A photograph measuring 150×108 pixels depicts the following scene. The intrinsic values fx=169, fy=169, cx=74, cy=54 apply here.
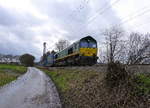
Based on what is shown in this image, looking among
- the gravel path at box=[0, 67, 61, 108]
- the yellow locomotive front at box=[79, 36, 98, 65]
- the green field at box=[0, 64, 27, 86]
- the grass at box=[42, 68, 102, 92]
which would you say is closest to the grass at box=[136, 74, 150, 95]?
the grass at box=[42, 68, 102, 92]

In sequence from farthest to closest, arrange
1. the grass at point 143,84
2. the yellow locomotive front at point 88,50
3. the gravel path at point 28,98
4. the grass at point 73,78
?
1. the yellow locomotive front at point 88,50
2. the grass at point 73,78
3. the gravel path at point 28,98
4. the grass at point 143,84

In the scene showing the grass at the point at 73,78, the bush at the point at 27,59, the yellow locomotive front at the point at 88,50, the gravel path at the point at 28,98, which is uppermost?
the bush at the point at 27,59

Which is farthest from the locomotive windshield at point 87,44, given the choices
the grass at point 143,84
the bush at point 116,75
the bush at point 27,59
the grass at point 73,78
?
the bush at point 27,59

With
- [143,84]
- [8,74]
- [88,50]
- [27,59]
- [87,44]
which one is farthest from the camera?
[27,59]

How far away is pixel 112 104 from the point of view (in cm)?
570

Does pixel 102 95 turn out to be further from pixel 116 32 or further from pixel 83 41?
pixel 116 32

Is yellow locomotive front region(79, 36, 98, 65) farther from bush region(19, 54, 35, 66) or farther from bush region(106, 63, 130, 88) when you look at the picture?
bush region(19, 54, 35, 66)

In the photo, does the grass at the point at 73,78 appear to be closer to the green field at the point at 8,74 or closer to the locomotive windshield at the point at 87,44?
the locomotive windshield at the point at 87,44

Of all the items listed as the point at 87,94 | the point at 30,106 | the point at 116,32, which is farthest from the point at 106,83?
the point at 116,32

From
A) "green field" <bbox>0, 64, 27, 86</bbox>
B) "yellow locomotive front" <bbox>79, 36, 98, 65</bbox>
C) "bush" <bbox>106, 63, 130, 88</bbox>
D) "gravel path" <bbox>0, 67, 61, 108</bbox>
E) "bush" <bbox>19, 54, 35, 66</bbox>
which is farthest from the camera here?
"bush" <bbox>19, 54, 35, 66</bbox>

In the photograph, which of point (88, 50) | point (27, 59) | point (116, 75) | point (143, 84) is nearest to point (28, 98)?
point (116, 75)

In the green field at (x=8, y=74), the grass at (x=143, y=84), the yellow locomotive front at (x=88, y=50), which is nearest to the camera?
the grass at (x=143, y=84)

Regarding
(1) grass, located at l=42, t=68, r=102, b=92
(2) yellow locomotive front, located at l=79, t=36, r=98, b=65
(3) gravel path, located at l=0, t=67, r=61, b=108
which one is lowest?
(3) gravel path, located at l=0, t=67, r=61, b=108

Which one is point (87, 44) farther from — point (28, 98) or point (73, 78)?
point (28, 98)
